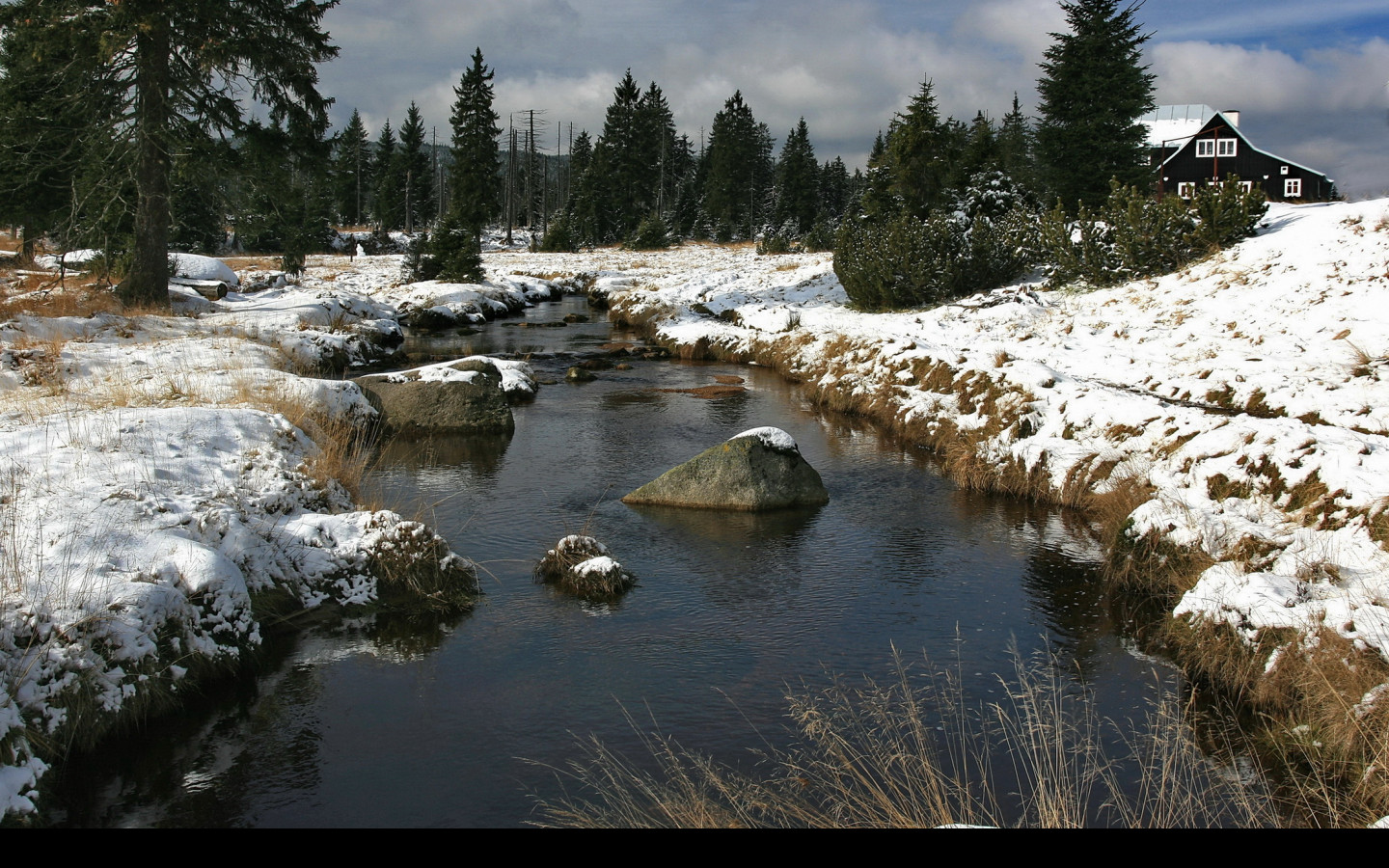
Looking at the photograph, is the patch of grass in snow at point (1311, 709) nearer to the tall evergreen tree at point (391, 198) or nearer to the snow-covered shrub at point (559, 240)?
the snow-covered shrub at point (559, 240)

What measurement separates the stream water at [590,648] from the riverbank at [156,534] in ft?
1.19

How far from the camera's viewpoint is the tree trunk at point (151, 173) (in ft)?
67.4

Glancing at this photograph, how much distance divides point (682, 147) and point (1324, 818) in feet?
341

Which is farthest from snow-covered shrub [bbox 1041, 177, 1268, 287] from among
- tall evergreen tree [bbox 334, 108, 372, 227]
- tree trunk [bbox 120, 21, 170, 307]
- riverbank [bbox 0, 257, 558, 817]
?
tall evergreen tree [bbox 334, 108, 372, 227]


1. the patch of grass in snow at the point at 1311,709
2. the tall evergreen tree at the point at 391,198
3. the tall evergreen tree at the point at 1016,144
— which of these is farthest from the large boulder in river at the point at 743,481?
the tall evergreen tree at the point at 391,198

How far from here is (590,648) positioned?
792cm

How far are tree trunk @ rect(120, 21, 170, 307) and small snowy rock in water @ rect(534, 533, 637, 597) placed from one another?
55.3 ft

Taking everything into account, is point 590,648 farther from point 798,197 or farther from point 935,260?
point 798,197

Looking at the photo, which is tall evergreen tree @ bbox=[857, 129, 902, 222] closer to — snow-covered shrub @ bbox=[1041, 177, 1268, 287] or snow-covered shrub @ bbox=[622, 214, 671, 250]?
snow-covered shrub @ bbox=[1041, 177, 1268, 287]

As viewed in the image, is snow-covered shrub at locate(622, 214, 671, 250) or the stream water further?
snow-covered shrub at locate(622, 214, 671, 250)

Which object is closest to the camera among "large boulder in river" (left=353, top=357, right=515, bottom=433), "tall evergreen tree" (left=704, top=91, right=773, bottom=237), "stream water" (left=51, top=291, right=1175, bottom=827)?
"stream water" (left=51, top=291, right=1175, bottom=827)

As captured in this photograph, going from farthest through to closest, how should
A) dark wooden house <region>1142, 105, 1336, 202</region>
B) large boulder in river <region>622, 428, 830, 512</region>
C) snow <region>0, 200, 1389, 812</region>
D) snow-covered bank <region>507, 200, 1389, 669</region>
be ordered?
dark wooden house <region>1142, 105, 1336, 202</region> → large boulder in river <region>622, 428, 830, 512</region> → snow-covered bank <region>507, 200, 1389, 669</region> → snow <region>0, 200, 1389, 812</region>

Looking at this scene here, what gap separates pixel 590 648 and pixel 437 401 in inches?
386

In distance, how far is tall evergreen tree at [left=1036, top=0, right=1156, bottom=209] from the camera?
3183cm
